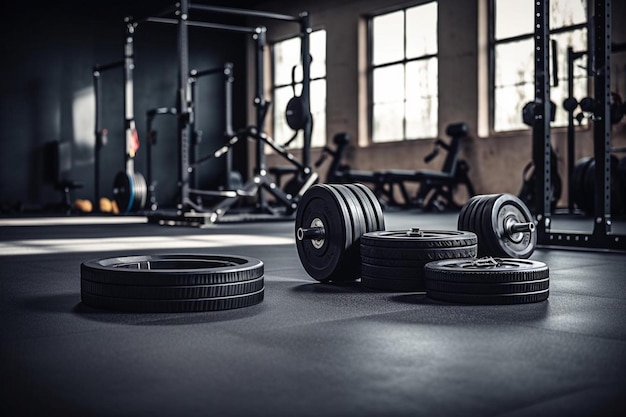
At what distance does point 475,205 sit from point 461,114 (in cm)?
649

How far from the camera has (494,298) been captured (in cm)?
224

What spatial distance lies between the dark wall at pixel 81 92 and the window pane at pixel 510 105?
5191mm

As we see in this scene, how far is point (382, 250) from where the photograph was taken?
2566 mm

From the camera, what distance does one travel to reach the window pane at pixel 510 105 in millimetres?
8883

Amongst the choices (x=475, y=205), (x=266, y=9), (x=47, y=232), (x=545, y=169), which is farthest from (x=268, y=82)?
(x=475, y=205)

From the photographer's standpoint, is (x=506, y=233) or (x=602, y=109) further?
(x=602, y=109)

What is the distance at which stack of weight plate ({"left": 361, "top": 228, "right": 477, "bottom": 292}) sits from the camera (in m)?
2.55

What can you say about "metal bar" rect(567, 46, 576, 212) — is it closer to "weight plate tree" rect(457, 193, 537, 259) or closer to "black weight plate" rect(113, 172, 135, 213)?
"weight plate tree" rect(457, 193, 537, 259)

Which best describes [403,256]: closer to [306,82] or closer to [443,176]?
[306,82]

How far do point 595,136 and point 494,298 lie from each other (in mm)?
1961

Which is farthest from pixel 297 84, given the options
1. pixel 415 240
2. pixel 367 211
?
pixel 415 240

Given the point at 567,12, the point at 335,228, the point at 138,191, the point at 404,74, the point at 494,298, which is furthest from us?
the point at 404,74

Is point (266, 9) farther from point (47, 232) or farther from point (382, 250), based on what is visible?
point (382, 250)

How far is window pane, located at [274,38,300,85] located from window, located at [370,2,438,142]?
1760 mm
